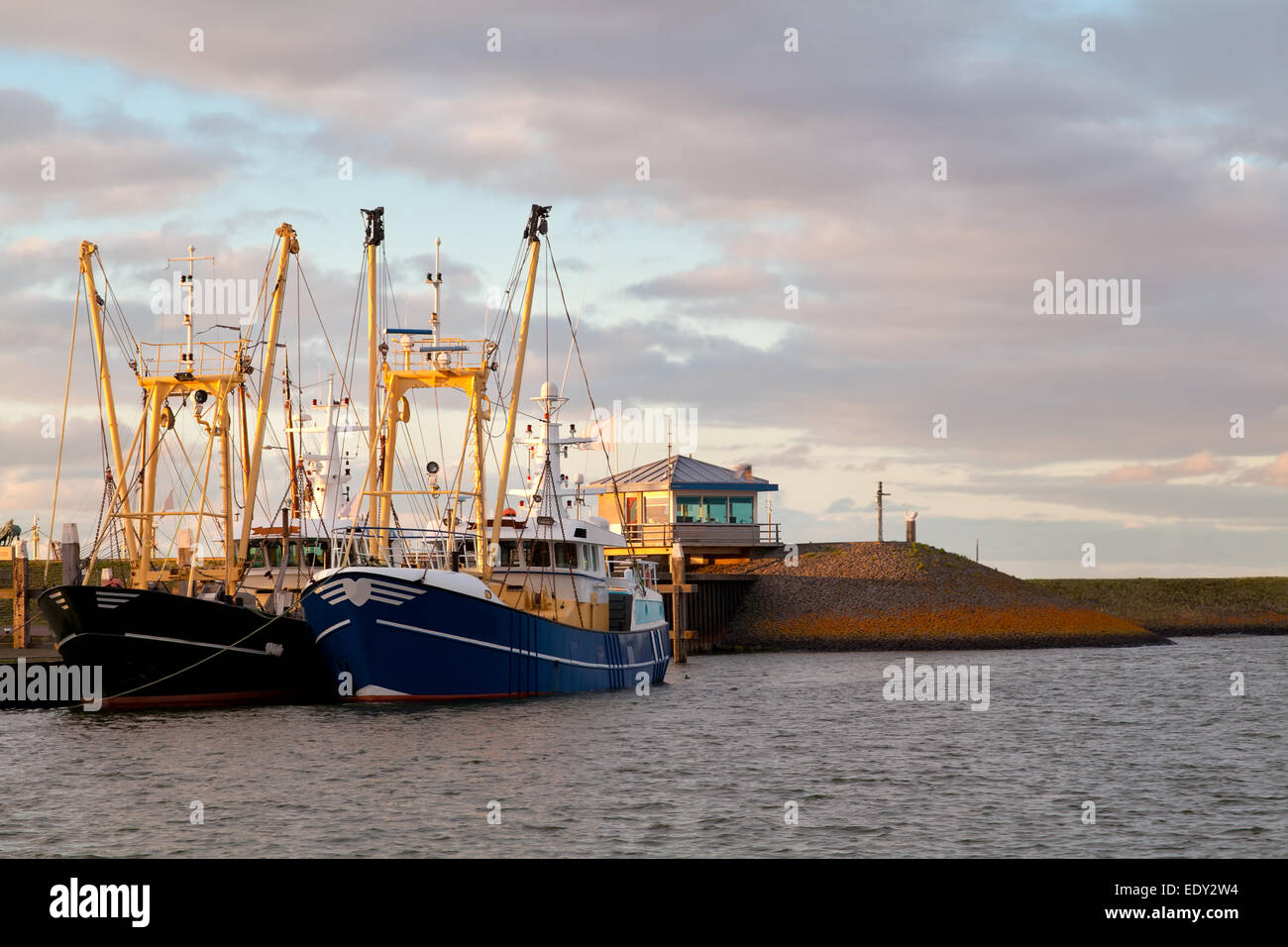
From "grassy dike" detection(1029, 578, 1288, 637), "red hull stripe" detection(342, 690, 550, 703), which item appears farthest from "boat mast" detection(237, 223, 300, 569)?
"grassy dike" detection(1029, 578, 1288, 637)

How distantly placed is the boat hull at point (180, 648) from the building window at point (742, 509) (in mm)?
45023

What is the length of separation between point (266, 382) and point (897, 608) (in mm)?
43046

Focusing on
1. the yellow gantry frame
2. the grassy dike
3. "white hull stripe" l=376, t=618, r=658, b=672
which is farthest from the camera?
the grassy dike

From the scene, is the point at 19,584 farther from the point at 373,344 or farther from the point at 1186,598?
the point at 1186,598

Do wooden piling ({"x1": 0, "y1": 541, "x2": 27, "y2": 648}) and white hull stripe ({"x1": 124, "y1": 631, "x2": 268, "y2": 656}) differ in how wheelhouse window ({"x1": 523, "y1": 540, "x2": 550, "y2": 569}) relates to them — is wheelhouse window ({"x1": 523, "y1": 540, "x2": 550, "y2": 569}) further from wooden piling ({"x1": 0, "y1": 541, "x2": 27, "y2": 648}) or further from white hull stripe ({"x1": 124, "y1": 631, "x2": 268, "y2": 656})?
wooden piling ({"x1": 0, "y1": 541, "x2": 27, "y2": 648})

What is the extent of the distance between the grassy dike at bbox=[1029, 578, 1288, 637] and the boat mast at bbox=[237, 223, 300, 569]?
226 ft

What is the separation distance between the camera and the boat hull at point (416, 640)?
3612 cm

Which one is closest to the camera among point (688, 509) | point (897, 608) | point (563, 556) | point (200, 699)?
point (200, 699)

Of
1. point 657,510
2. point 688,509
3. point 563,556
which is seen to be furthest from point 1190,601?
point 563,556

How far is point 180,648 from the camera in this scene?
3678 cm

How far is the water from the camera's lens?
68.4ft

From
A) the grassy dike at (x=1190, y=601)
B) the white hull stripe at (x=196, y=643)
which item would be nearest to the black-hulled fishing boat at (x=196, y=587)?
the white hull stripe at (x=196, y=643)
